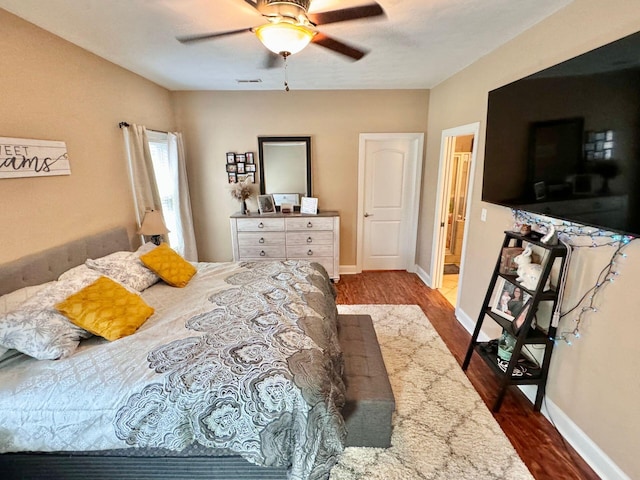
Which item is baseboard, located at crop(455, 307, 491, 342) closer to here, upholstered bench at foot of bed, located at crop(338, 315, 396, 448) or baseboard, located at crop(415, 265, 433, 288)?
baseboard, located at crop(415, 265, 433, 288)

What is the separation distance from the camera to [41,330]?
1.62 metres

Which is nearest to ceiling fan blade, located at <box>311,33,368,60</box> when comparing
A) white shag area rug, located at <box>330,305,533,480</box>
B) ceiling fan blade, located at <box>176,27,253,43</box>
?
ceiling fan blade, located at <box>176,27,253,43</box>

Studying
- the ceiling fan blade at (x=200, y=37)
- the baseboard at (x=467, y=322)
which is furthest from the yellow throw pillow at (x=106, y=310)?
the baseboard at (x=467, y=322)

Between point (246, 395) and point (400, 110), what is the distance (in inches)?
163

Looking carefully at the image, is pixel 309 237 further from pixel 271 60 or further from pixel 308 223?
pixel 271 60

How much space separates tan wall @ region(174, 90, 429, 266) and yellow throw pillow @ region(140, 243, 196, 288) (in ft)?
6.16

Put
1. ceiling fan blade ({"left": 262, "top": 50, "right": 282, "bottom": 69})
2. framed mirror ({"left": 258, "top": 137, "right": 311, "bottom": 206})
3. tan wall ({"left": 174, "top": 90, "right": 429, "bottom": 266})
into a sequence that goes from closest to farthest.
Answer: ceiling fan blade ({"left": 262, "top": 50, "right": 282, "bottom": 69}) → tan wall ({"left": 174, "top": 90, "right": 429, "bottom": 266}) → framed mirror ({"left": 258, "top": 137, "right": 311, "bottom": 206})

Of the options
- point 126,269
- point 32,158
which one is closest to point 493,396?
point 126,269

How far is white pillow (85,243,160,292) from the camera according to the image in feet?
7.63

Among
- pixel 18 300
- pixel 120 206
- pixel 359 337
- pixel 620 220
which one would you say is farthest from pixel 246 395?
pixel 120 206

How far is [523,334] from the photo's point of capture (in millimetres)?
1955

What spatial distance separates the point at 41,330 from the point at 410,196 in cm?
428

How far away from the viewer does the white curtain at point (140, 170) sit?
3086 millimetres

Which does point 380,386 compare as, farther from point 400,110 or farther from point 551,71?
point 400,110
